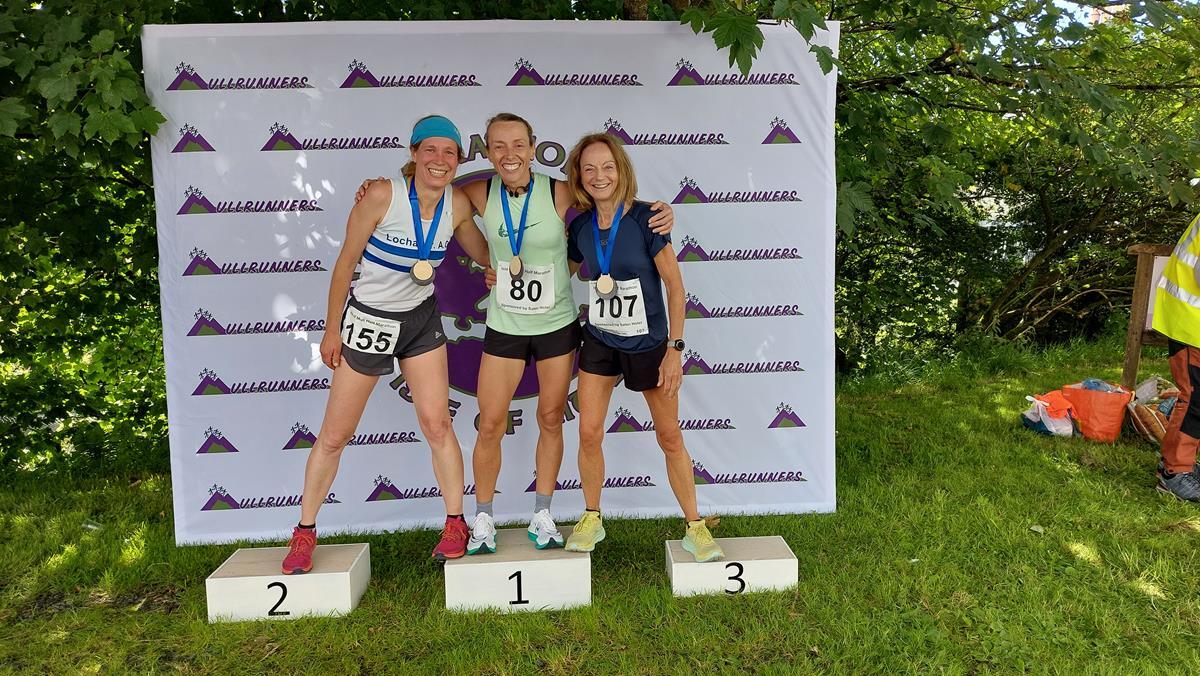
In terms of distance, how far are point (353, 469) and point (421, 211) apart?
1616 millimetres

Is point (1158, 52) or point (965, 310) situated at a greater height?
point (1158, 52)

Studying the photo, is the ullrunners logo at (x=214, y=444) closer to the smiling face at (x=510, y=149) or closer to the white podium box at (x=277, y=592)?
the white podium box at (x=277, y=592)

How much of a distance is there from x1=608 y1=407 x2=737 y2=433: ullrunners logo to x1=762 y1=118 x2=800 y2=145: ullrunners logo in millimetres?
1440

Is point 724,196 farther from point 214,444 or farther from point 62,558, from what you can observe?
point 62,558

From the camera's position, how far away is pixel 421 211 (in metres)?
3.07

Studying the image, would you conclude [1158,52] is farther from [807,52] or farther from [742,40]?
[742,40]

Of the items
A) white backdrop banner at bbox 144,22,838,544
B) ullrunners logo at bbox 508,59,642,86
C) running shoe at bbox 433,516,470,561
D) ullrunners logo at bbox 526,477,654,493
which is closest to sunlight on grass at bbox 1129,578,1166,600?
white backdrop banner at bbox 144,22,838,544

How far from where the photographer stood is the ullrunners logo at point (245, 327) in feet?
12.6

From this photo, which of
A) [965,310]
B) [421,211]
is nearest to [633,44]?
[421,211]

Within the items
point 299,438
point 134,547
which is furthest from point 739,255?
point 134,547

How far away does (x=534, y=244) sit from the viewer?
310cm

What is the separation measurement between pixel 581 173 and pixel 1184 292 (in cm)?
323

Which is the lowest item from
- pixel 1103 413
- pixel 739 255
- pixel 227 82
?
pixel 1103 413

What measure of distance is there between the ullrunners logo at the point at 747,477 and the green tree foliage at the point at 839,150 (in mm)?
1352
